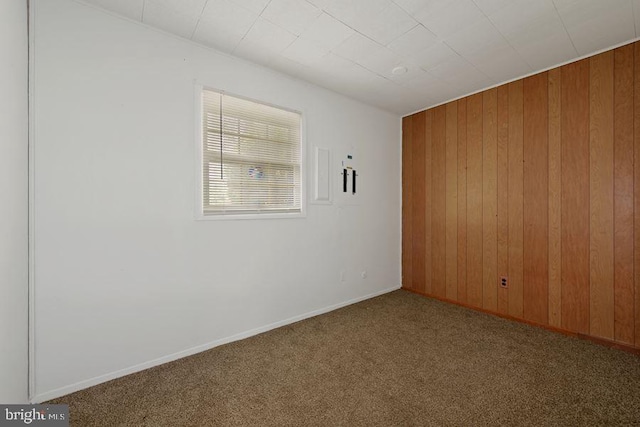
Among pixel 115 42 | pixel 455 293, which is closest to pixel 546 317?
pixel 455 293

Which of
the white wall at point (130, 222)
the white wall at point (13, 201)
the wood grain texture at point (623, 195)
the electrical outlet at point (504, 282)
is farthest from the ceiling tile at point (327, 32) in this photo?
the electrical outlet at point (504, 282)

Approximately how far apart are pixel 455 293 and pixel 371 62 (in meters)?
3.02

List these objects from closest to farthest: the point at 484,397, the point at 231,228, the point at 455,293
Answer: the point at 484,397, the point at 231,228, the point at 455,293

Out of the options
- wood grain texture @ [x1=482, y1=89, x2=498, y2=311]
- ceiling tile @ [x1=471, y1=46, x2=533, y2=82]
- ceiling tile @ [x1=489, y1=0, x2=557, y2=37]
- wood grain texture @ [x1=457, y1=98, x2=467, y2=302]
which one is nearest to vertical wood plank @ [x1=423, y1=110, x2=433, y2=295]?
wood grain texture @ [x1=457, y1=98, x2=467, y2=302]

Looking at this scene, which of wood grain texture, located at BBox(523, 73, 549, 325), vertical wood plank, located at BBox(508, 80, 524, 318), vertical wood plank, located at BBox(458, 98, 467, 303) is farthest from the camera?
vertical wood plank, located at BBox(458, 98, 467, 303)

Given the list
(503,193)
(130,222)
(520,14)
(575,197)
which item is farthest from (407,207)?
(130,222)

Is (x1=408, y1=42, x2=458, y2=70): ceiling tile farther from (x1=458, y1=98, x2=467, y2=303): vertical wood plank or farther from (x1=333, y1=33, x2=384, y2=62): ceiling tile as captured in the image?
(x1=458, y1=98, x2=467, y2=303): vertical wood plank

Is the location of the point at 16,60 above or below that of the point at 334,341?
above

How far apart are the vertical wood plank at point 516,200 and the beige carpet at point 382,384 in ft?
1.29

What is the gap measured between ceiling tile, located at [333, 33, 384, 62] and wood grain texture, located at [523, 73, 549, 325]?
6.00 feet

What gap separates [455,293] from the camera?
3.47 metres

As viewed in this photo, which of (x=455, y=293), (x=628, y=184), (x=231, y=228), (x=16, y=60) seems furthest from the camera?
(x=455, y=293)

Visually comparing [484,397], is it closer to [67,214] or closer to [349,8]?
[349,8]

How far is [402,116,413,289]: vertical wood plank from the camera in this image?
4016mm
